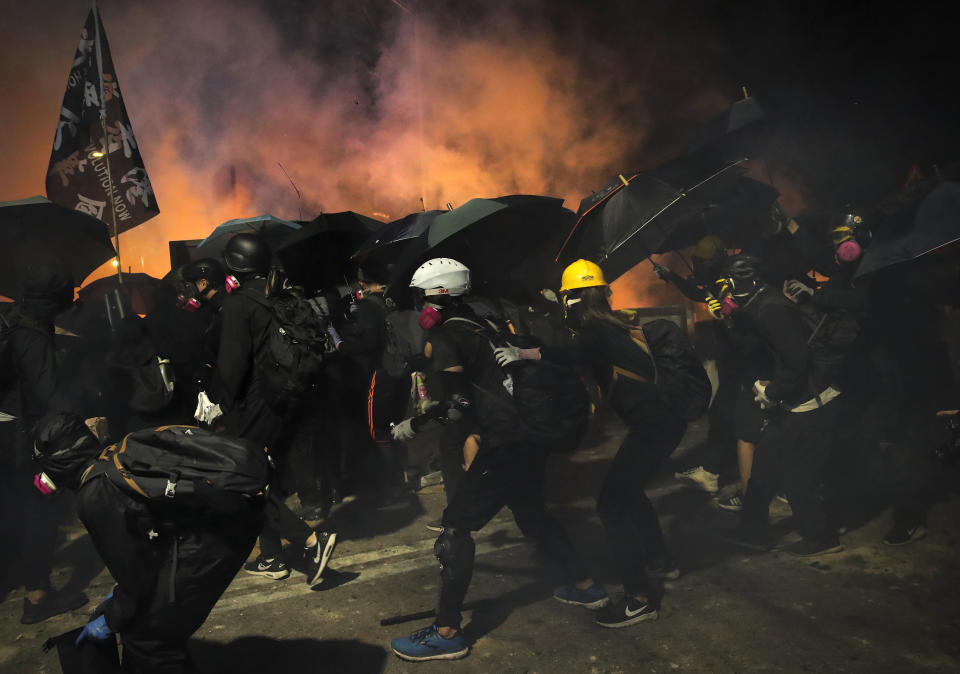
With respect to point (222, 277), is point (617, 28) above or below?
above

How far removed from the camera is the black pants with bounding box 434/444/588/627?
12.6ft

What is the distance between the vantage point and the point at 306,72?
16906mm

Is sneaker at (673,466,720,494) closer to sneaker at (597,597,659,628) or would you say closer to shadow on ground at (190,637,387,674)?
sneaker at (597,597,659,628)

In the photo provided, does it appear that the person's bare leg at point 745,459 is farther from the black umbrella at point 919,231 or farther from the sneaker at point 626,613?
the sneaker at point 626,613

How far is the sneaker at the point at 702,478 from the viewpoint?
21.2ft

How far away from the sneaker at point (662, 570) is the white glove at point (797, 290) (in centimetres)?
209

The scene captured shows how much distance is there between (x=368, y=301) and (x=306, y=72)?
12.6 metres

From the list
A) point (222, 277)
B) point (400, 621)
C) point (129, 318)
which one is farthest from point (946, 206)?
point (129, 318)

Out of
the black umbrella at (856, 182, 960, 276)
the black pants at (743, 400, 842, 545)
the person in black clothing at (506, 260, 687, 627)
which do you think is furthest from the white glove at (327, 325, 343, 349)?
the black umbrella at (856, 182, 960, 276)

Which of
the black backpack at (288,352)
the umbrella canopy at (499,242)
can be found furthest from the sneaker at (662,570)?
the black backpack at (288,352)

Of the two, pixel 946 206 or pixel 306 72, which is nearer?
pixel 946 206

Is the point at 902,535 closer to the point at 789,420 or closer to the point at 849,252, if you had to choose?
the point at 789,420

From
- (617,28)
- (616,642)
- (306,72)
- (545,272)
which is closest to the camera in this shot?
(616,642)

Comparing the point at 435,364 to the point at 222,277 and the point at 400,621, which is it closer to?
the point at 400,621
